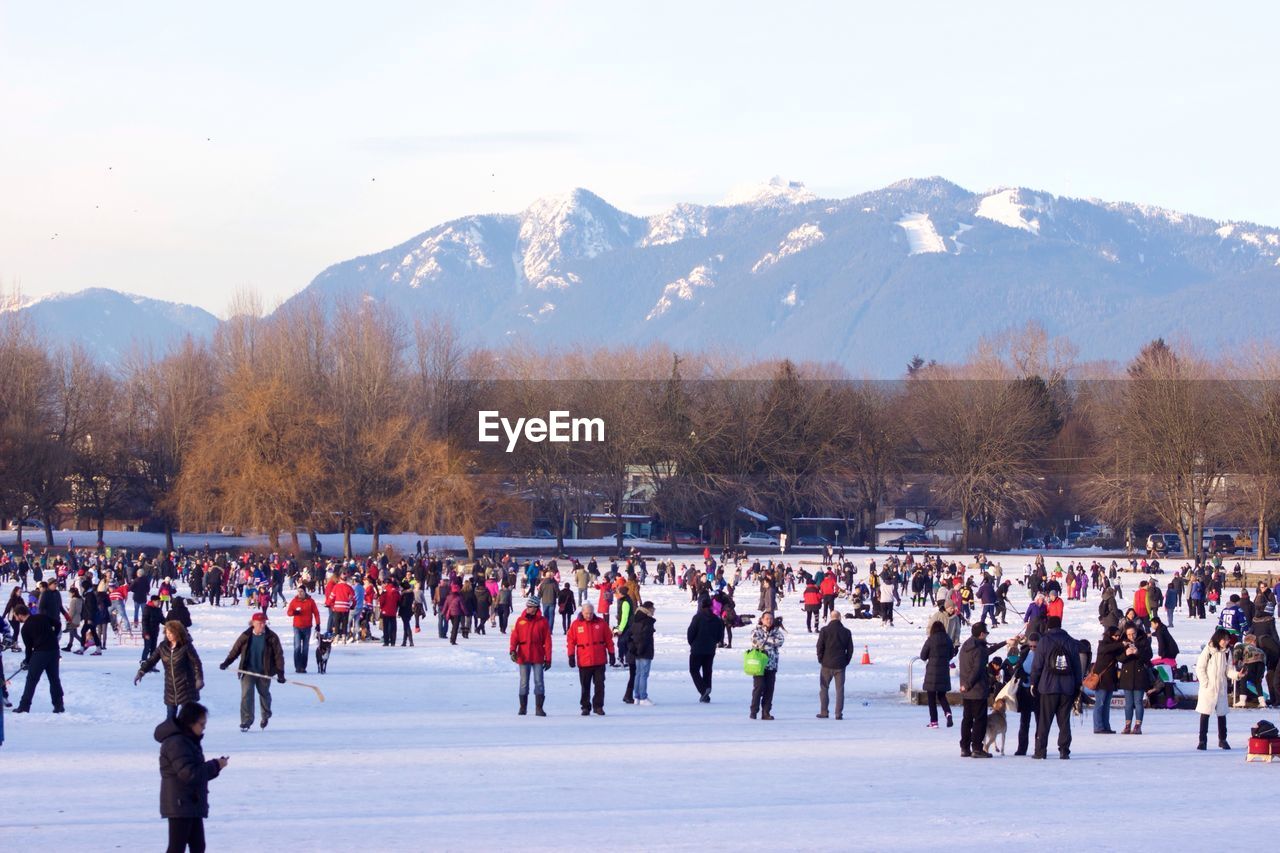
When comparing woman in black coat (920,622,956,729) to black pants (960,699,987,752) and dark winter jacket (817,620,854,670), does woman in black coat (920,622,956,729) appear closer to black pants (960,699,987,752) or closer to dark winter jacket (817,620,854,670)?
dark winter jacket (817,620,854,670)

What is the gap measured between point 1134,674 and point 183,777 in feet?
36.0

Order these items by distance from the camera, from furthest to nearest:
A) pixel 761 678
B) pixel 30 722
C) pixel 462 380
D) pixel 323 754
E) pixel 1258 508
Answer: pixel 462 380
pixel 1258 508
pixel 761 678
pixel 30 722
pixel 323 754

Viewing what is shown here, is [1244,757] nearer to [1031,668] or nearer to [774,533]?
[1031,668]

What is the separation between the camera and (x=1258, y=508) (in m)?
68.2

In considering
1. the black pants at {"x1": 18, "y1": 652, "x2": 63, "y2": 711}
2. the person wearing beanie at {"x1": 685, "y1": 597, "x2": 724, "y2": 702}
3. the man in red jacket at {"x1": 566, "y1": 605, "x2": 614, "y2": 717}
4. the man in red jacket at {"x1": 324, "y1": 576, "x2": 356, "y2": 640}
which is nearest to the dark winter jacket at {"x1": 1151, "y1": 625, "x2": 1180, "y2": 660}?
the person wearing beanie at {"x1": 685, "y1": 597, "x2": 724, "y2": 702}

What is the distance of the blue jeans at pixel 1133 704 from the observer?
1661cm

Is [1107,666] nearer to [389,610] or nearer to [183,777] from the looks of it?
[183,777]

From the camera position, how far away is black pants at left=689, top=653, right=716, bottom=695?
18.9m

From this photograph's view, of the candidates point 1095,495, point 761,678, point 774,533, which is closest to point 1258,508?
point 1095,495

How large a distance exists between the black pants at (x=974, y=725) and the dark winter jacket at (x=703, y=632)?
14.8 ft

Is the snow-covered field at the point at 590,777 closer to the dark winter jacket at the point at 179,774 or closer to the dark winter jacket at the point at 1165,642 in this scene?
the dark winter jacket at the point at 1165,642

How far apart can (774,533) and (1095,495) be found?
1835cm

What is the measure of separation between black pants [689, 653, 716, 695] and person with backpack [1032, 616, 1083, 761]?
5.27m

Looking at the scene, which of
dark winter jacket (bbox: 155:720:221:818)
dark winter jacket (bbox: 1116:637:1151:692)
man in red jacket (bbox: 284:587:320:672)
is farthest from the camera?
man in red jacket (bbox: 284:587:320:672)
